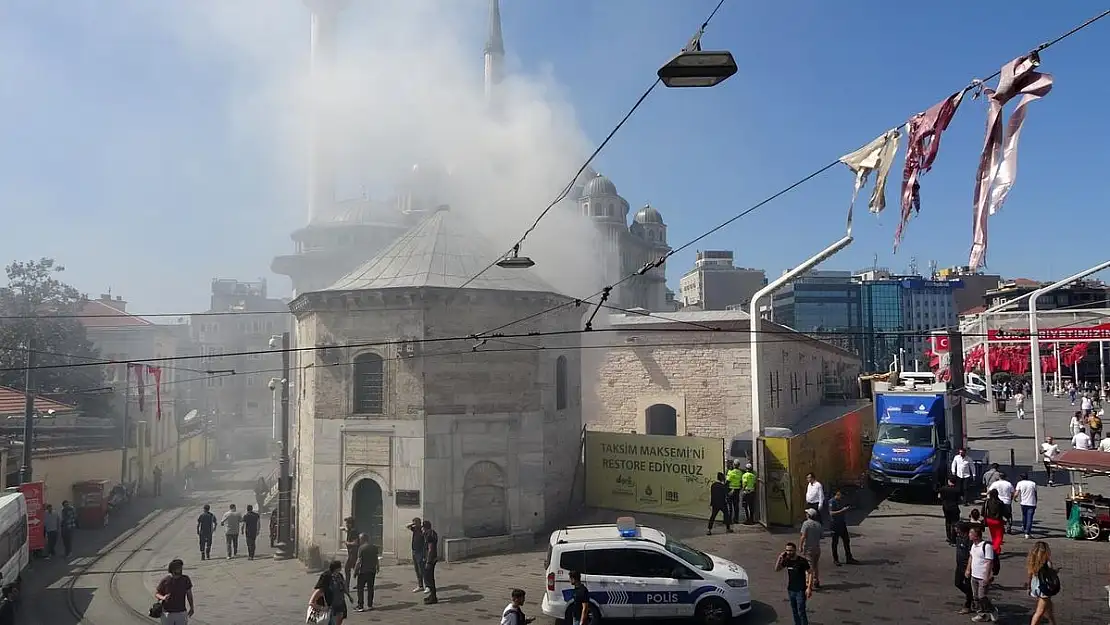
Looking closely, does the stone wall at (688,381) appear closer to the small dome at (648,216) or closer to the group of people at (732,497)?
the group of people at (732,497)

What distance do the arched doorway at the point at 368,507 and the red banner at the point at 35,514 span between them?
913 centimetres

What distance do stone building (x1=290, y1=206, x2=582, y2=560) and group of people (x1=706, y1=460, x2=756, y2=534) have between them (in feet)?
14.7

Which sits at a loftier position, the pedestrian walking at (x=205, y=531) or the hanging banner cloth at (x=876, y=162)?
the hanging banner cloth at (x=876, y=162)

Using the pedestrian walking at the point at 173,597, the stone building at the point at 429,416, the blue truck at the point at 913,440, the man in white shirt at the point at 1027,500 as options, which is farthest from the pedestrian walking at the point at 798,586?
the blue truck at the point at 913,440

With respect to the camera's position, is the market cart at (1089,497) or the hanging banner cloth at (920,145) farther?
the market cart at (1089,497)

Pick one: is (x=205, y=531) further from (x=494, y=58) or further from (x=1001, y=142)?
(x=494, y=58)

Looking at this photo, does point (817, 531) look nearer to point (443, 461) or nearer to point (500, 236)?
point (443, 461)

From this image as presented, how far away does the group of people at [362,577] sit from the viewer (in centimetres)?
1098

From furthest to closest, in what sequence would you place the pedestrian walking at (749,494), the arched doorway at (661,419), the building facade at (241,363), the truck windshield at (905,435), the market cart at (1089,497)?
the building facade at (241,363) → the arched doorway at (661,419) → the truck windshield at (905,435) → the pedestrian walking at (749,494) → the market cart at (1089,497)

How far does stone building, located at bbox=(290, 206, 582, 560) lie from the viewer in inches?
713

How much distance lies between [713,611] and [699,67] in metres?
8.14

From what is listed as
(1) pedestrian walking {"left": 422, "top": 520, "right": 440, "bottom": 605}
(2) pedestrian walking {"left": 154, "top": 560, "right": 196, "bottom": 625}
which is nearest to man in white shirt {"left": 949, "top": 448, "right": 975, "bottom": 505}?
(1) pedestrian walking {"left": 422, "top": 520, "right": 440, "bottom": 605}

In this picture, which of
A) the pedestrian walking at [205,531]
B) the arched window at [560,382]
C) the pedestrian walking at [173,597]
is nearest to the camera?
the pedestrian walking at [173,597]

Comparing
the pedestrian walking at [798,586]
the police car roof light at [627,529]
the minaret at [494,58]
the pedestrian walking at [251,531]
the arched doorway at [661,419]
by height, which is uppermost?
the minaret at [494,58]
